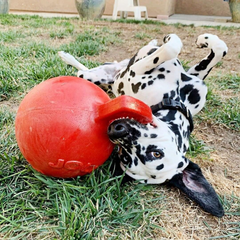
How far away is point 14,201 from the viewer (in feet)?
5.06

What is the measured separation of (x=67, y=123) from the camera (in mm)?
1374

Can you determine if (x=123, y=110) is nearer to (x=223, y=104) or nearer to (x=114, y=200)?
(x=114, y=200)

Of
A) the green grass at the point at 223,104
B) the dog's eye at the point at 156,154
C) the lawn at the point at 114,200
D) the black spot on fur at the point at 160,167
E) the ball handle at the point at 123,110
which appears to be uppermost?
the ball handle at the point at 123,110

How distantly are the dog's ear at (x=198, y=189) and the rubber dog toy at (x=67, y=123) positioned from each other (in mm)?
399

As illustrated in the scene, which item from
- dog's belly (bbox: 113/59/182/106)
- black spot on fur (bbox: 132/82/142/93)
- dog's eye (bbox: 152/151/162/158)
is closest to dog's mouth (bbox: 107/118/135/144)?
dog's eye (bbox: 152/151/162/158)

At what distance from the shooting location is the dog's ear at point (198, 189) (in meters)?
1.51

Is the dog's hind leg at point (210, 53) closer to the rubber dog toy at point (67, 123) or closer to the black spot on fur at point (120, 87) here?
the black spot on fur at point (120, 87)

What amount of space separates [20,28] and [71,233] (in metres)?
5.30

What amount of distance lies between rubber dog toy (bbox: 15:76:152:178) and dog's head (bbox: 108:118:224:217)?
2.7 inches

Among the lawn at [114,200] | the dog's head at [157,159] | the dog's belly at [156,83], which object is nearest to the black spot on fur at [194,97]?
the dog's belly at [156,83]

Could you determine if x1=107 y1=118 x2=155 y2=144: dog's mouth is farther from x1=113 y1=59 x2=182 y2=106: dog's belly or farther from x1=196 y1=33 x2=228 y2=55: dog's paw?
x1=196 y1=33 x2=228 y2=55: dog's paw

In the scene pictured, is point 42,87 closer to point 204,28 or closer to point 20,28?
point 20,28

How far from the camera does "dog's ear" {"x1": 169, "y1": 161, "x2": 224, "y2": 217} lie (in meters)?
1.51

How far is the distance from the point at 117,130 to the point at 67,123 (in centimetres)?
24
